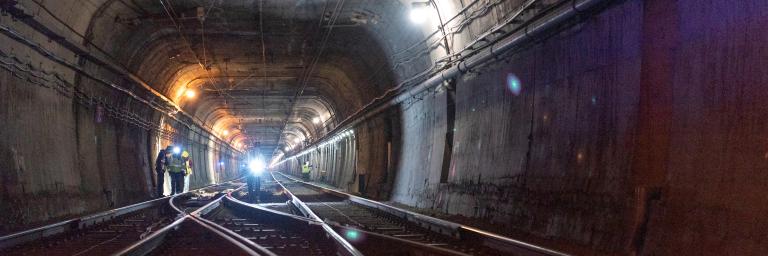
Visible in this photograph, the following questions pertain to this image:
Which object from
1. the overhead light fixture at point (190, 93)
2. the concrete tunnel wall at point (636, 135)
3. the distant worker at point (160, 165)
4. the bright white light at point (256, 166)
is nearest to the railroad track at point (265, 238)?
the concrete tunnel wall at point (636, 135)

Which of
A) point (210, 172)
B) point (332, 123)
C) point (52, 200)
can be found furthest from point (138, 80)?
point (210, 172)

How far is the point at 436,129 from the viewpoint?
13.0 meters

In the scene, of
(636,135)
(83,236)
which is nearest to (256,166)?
(83,236)

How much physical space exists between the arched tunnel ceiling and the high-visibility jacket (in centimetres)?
229

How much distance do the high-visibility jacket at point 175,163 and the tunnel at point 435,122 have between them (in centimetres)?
5

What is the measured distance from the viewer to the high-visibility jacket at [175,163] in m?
17.1

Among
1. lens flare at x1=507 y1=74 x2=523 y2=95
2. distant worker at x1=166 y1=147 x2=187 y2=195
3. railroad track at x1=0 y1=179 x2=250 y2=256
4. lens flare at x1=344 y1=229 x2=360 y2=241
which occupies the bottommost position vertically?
railroad track at x1=0 y1=179 x2=250 y2=256

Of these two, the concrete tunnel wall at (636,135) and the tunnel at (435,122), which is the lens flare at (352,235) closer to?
the tunnel at (435,122)

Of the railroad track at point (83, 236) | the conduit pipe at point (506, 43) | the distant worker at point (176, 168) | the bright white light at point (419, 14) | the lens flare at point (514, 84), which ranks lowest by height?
the railroad track at point (83, 236)

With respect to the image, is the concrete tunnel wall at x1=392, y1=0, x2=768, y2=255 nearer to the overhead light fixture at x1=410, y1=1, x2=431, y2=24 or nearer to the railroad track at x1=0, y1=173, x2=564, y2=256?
the railroad track at x1=0, y1=173, x2=564, y2=256

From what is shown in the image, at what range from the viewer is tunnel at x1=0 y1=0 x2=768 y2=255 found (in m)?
5.12

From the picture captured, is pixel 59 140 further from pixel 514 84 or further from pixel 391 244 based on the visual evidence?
pixel 514 84

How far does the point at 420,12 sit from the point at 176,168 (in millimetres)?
9758

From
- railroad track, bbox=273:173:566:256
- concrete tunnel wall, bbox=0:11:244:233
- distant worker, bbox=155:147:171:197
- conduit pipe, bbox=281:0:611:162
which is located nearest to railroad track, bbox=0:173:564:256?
railroad track, bbox=273:173:566:256
